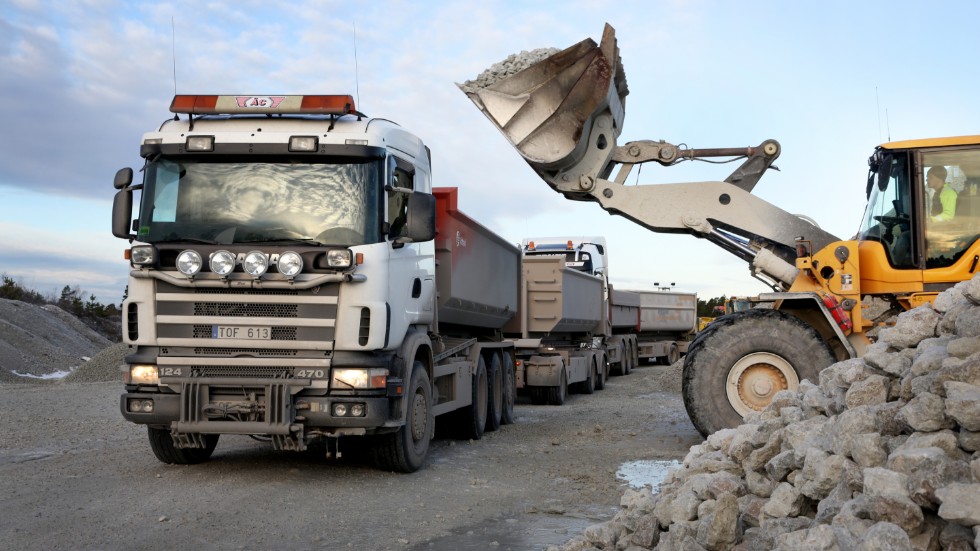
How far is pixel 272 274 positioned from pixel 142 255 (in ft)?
3.71

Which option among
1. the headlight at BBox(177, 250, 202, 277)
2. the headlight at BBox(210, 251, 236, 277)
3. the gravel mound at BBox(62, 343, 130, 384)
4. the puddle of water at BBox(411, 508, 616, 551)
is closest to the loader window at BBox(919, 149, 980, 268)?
the puddle of water at BBox(411, 508, 616, 551)

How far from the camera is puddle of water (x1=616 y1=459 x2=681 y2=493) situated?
8.44m

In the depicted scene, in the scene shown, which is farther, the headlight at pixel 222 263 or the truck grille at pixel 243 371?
the truck grille at pixel 243 371

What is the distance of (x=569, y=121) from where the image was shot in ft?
34.0

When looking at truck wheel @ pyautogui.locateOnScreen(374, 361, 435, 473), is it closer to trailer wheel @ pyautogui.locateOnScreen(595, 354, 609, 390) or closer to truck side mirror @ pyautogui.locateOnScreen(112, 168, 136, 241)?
truck side mirror @ pyautogui.locateOnScreen(112, 168, 136, 241)

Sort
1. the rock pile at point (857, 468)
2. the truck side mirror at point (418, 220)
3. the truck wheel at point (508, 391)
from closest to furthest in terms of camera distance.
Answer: the rock pile at point (857, 468) → the truck side mirror at point (418, 220) → the truck wheel at point (508, 391)

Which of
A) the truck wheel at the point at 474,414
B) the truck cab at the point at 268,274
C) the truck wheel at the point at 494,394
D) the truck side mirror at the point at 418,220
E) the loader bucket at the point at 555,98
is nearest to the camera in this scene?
the truck cab at the point at 268,274

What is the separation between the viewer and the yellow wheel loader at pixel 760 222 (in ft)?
30.8

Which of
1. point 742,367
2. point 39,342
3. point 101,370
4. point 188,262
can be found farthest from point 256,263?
point 39,342

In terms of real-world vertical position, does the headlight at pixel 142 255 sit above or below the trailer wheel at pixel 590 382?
above

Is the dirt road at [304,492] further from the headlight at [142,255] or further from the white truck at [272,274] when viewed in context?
the headlight at [142,255]

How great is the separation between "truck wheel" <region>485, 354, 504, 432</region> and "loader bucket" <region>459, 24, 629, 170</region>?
3.50 m

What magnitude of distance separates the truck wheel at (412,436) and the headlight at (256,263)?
1.78 meters

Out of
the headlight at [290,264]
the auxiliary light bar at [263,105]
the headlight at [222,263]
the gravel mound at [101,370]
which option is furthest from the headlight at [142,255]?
the gravel mound at [101,370]
